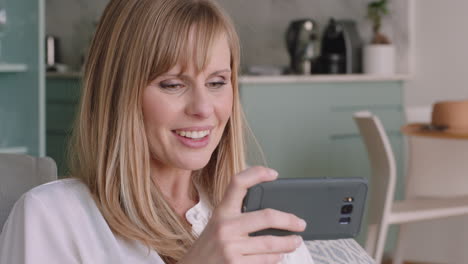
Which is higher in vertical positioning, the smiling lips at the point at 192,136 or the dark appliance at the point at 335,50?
the dark appliance at the point at 335,50

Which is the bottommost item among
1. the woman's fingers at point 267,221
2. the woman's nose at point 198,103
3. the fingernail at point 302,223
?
the fingernail at point 302,223

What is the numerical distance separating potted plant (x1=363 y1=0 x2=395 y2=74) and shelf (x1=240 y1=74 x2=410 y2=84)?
0.05 m

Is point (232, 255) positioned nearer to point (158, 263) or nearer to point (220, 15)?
point (158, 263)

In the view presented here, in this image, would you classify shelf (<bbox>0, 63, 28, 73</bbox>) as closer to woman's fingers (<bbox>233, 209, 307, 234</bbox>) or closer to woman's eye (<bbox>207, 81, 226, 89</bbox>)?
woman's eye (<bbox>207, 81, 226, 89</bbox>)

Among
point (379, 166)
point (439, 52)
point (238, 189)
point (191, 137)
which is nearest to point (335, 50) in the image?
point (439, 52)

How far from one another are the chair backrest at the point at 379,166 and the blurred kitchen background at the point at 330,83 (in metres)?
0.56

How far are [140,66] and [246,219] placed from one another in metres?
0.32

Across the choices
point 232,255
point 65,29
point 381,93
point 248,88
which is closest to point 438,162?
point 381,93

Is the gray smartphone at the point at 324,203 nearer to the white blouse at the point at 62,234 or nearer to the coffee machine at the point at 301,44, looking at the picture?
the white blouse at the point at 62,234

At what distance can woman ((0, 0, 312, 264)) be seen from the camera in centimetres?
116

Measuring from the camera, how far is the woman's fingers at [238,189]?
3.25ft

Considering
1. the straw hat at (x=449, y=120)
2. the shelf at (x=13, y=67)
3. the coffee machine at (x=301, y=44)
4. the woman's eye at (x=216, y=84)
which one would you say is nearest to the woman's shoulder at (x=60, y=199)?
the woman's eye at (x=216, y=84)

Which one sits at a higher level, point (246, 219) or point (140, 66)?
point (140, 66)

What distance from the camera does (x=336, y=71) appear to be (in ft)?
13.6
